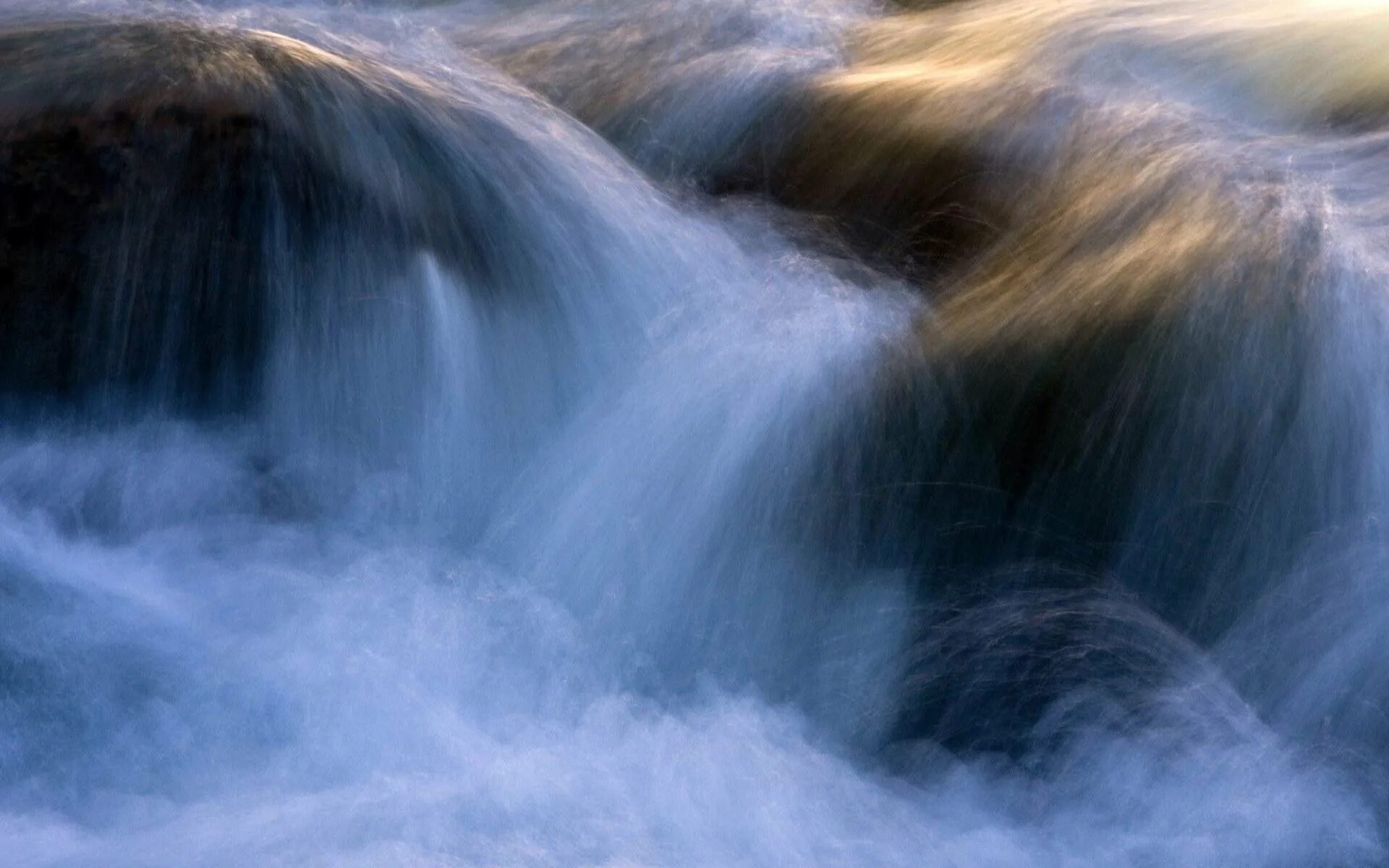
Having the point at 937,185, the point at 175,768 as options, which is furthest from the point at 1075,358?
the point at 175,768

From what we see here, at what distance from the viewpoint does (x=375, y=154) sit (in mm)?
3523

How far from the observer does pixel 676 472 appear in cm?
318

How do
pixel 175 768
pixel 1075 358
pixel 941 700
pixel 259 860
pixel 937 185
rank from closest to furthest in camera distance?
pixel 259 860 → pixel 175 768 → pixel 941 700 → pixel 1075 358 → pixel 937 185

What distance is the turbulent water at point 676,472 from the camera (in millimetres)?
2586

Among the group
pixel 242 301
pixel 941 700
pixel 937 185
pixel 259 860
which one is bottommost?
pixel 259 860

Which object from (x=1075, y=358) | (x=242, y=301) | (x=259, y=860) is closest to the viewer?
(x=259, y=860)

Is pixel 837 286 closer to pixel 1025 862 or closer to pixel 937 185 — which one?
pixel 937 185

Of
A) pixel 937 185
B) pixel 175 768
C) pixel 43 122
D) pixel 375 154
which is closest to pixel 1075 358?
pixel 937 185

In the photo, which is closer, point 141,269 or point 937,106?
point 141,269

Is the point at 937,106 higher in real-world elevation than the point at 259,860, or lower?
higher

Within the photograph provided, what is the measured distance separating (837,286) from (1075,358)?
716 mm

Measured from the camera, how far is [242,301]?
3.31m

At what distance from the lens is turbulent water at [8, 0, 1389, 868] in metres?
2.59

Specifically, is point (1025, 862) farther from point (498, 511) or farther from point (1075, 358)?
point (498, 511)
